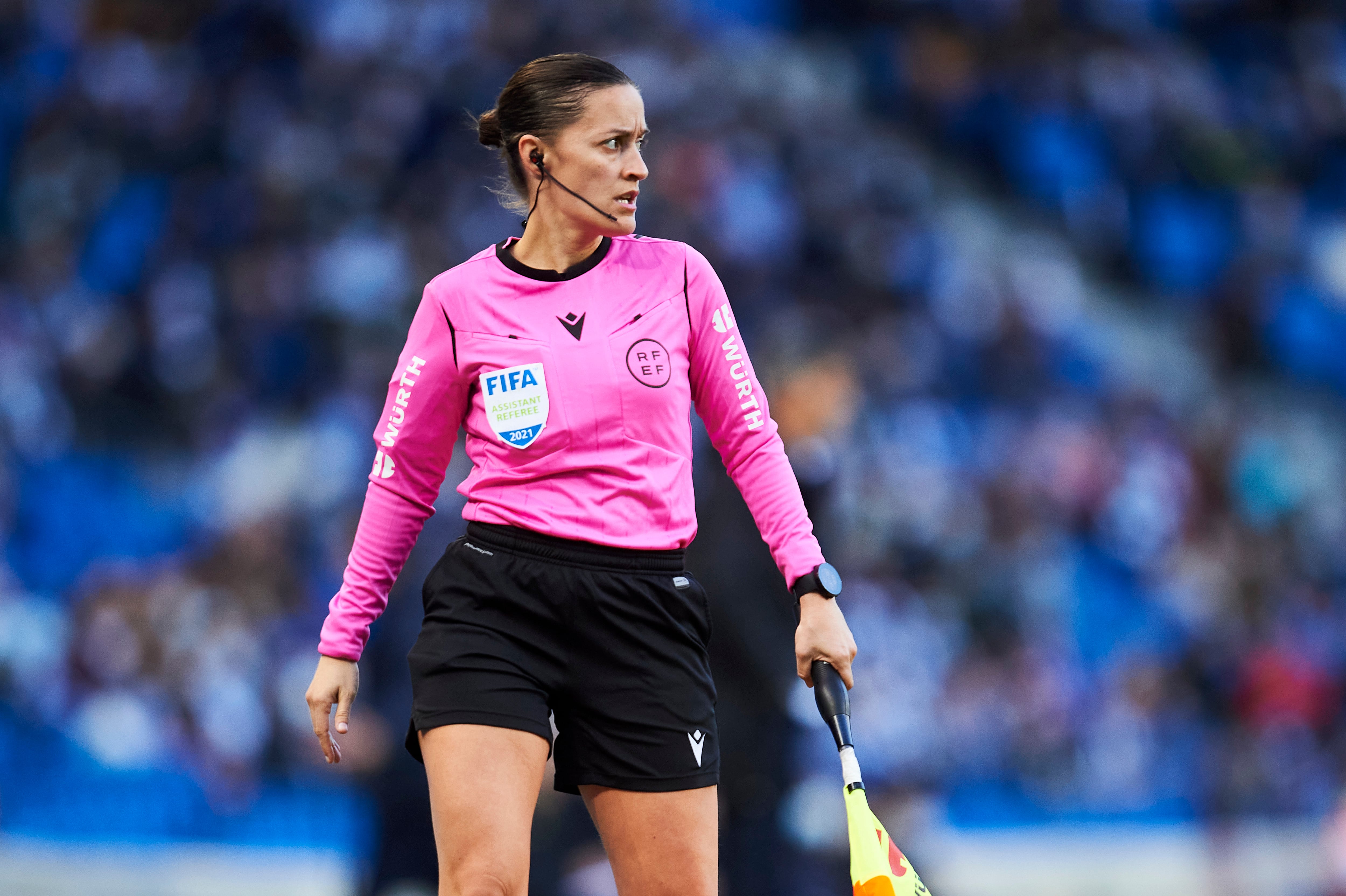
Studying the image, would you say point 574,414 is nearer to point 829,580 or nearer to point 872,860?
point 829,580

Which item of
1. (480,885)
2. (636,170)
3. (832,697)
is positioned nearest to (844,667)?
(832,697)

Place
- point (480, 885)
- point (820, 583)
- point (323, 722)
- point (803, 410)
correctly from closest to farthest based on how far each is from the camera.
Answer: point (480, 885) → point (820, 583) → point (323, 722) → point (803, 410)

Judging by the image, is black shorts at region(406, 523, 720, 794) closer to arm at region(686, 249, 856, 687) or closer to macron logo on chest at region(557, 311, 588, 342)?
arm at region(686, 249, 856, 687)

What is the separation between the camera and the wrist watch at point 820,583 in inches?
134

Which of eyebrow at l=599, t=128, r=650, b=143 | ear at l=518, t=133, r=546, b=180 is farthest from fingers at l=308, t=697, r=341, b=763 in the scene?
eyebrow at l=599, t=128, r=650, b=143

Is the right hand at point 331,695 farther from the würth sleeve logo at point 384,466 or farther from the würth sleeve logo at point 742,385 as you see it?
the würth sleeve logo at point 742,385

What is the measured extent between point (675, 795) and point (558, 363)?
3.23ft

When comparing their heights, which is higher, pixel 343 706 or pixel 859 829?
pixel 343 706

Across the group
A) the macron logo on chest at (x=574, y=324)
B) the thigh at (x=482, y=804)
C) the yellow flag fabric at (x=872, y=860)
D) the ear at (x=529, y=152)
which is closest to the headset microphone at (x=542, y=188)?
the ear at (x=529, y=152)

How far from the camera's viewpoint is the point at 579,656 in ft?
11.0

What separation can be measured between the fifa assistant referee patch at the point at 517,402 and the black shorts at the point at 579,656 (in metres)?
0.21

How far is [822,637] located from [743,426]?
549mm

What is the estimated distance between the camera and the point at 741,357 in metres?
3.61

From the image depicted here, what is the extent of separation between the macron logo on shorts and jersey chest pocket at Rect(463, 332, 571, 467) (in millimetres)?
695
